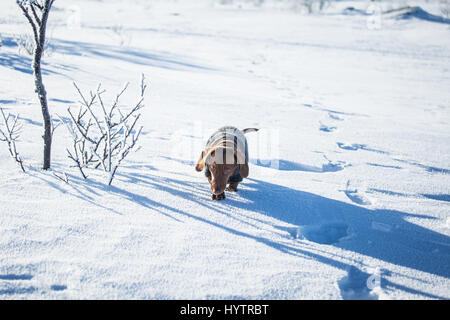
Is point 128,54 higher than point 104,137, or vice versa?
point 128,54

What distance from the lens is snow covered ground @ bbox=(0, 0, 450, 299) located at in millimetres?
1485

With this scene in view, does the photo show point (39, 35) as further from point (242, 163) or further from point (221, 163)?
point (242, 163)

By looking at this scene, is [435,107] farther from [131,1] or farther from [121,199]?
[131,1]

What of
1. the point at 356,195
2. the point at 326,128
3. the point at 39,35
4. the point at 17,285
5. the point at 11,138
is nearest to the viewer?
the point at 17,285

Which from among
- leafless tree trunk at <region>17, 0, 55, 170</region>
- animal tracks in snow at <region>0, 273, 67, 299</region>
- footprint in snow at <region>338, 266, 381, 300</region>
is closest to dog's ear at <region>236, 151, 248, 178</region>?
footprint in snow at <region>338, 266, 381, 300</region>

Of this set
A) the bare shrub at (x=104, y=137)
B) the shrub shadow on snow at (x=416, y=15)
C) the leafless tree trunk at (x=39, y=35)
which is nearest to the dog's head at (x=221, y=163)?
the bare shrub at (x=104, y=137)

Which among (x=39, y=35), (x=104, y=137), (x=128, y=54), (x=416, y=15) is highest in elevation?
(x=416, y=15)

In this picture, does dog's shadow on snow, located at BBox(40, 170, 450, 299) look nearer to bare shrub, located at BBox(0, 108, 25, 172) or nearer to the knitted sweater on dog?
the knitted sweater on dog

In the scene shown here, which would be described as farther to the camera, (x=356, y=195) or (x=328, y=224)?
(x=356, y=195)

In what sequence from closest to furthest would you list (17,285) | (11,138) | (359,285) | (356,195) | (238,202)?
(17,285) → (359,285) → (11,138) → (238,202) → (356,195)

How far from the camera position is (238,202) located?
2.24 m

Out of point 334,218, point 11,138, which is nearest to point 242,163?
point 334,218

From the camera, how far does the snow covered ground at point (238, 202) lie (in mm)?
1485
